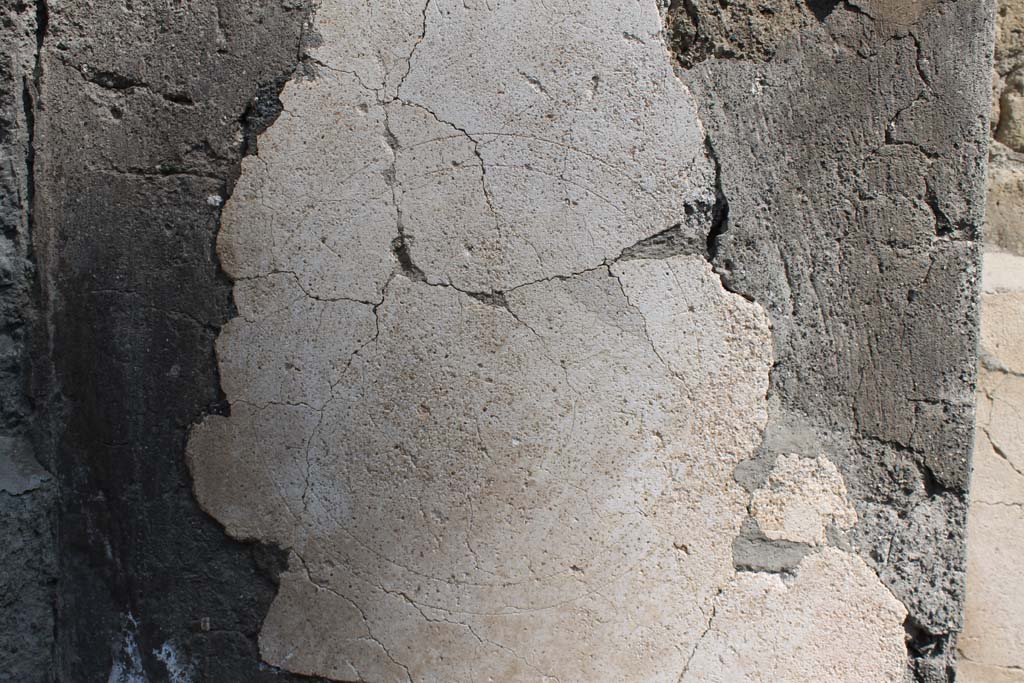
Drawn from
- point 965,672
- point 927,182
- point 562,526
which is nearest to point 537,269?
point 562,526

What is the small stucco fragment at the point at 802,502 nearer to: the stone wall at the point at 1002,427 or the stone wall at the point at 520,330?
the stone wall at the point at 520,330

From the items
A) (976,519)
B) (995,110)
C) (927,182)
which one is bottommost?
(976,519)

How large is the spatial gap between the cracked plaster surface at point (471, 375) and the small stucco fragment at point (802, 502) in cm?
7

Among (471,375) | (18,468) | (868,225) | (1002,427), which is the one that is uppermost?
(868,225)

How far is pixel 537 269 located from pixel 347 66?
1.35 feet

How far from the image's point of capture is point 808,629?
3.34 feet

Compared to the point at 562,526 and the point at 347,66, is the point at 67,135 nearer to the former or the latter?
the point at 347,66

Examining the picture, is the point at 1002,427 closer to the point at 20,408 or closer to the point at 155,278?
the point at 155,278

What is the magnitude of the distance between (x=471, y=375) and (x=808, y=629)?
635 mm

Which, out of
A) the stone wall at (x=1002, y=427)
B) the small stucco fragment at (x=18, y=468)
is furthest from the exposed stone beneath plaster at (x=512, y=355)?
the stone wall at (x=1002, y=427)

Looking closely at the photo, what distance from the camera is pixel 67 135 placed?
1030 millimetres

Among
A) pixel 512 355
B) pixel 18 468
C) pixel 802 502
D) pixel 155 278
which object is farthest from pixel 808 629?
pixel 18 468

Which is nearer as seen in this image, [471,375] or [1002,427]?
[471,375]

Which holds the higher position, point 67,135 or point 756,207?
point 756,207
